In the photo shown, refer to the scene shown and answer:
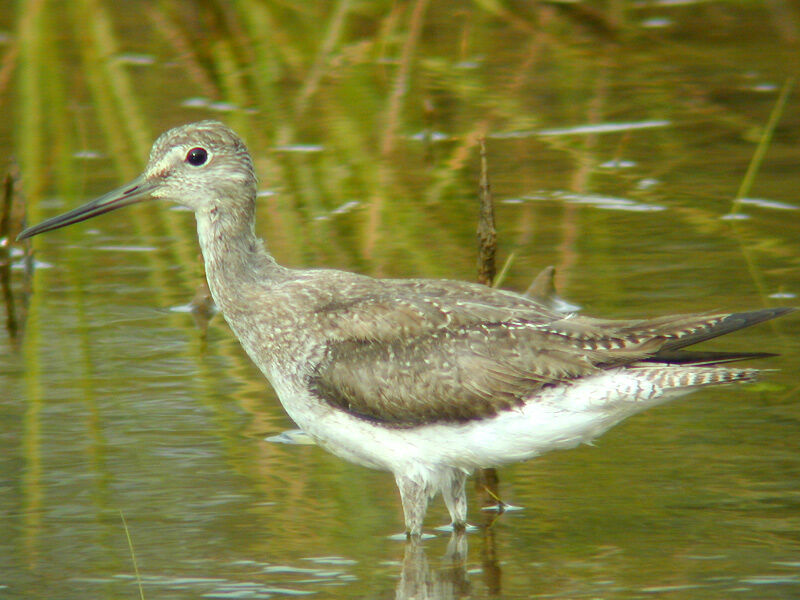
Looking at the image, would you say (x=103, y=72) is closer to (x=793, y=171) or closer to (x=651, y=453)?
(x=793, y=171)

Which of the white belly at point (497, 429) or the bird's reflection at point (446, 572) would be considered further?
the white belly at point (497, 429)

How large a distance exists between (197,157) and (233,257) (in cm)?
58

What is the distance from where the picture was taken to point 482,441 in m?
6.83

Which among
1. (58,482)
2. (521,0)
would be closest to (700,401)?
(58,482)

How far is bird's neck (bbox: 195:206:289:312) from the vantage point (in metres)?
7.44

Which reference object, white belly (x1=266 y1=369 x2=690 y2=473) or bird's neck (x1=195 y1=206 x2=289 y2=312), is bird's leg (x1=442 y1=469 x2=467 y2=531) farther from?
bird's neck (x1=195 y1=206 x2=289 y2=312)

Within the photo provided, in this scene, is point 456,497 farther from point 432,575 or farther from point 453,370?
point 453,370

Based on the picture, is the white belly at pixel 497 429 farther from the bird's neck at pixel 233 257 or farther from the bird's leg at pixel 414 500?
the bird's neck at pixel 233 257

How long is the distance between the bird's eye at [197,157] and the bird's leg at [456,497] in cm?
210

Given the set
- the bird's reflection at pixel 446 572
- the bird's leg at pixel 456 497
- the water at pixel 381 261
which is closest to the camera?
the bird's reflection at pixel 446 572

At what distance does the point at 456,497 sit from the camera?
7.08 metres

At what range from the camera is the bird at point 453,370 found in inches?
266

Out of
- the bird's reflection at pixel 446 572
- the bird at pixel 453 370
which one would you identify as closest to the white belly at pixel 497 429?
the bird at pixel 453 370

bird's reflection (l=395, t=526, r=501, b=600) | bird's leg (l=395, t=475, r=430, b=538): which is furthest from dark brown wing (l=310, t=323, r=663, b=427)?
bird's reflection (l=395, t=526, r=501, b=600)
